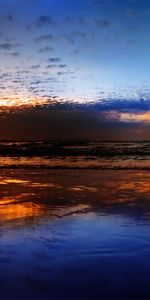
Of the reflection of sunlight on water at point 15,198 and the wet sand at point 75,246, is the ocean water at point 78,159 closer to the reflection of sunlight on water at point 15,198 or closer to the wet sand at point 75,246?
the reflection of sunlight on water at point 15,198

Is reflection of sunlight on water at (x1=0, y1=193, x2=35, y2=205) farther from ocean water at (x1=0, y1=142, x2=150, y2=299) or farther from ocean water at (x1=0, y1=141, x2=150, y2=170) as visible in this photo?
ocean water at (x1=0, y1=141, x2=150, y2=170)

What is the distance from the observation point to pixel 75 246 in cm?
643

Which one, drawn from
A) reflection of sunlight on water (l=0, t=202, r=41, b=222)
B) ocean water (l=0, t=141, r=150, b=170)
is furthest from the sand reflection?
ocean water (l=0, t=141, r=150, b=170)

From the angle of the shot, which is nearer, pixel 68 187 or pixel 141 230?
pixel 141 230

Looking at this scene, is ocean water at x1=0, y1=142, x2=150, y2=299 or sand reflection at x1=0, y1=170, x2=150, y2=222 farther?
sand reflection at x1=0, y1=170, x2=150, y2=222

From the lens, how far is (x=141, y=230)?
7516mm

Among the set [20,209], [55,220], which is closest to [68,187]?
[20,209]

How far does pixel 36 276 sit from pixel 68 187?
8801 millimetres

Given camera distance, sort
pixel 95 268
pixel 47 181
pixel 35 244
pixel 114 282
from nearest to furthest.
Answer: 1. pixel 114 282
2. pixel 95 268
3. pixel 35 244
4. pixel 47 181

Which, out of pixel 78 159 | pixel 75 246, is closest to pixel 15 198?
pixel 75 246

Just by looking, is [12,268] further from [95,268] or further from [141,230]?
[141,230]

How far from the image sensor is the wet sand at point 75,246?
4.79 m

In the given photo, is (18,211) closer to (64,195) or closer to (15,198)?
(15,198)

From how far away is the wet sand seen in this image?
15.7 ft
